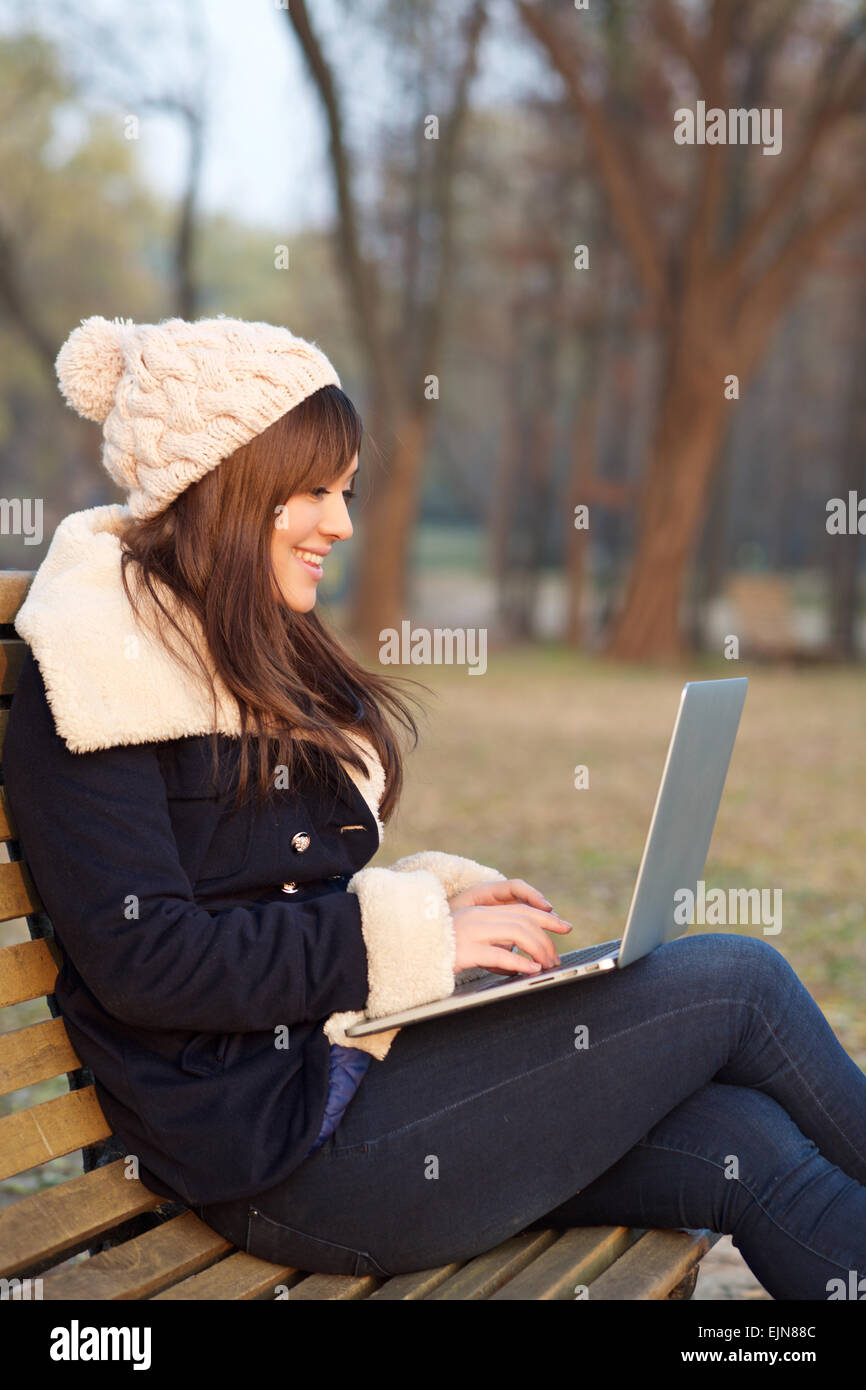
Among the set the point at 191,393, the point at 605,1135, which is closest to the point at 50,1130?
the point at 605,1135

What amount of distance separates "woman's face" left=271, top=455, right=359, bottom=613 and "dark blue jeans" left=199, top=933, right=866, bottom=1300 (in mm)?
646

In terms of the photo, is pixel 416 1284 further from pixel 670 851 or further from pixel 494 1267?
pixel 670 851

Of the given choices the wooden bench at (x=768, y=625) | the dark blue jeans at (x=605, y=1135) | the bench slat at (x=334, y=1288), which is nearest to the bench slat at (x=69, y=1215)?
the dark blue jeans at (x=605, y=1135)

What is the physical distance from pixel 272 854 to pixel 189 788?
150 mm

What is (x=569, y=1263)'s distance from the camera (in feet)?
5.89

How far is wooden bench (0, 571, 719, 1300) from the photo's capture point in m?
1.68

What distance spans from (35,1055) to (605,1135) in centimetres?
76

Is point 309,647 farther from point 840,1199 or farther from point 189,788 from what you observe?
point 840,1199

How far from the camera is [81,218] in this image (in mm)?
21719

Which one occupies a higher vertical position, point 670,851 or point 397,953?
point 670,851

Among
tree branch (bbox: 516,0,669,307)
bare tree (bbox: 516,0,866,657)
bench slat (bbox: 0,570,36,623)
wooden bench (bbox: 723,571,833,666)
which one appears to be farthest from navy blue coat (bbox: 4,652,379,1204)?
wooden bench (bbox: 723,571,833,666)

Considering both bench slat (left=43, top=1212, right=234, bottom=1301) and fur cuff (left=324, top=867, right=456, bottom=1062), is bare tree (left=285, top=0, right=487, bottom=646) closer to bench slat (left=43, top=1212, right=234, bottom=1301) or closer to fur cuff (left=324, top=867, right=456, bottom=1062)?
fur cuff (left=324, top=867, right=456, bottom=1062)

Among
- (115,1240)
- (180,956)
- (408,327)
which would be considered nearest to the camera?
(180,956)
